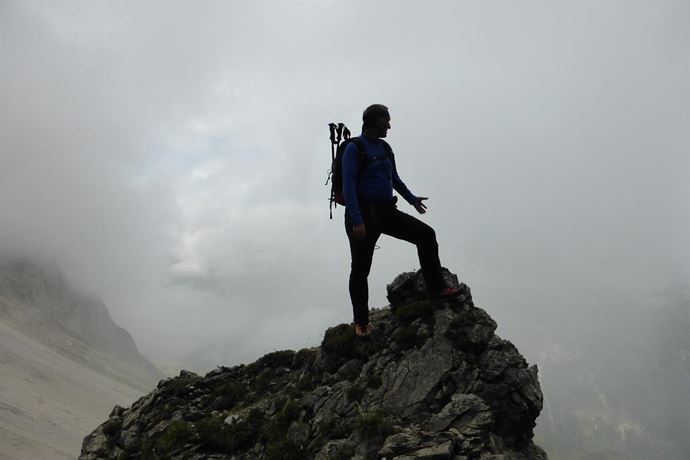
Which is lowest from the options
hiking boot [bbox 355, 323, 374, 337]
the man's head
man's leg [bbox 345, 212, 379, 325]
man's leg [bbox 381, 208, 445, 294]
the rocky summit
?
the rocky summit

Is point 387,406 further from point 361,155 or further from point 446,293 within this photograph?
point 361,155

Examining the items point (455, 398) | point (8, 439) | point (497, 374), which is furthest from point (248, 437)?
point (8, 439)

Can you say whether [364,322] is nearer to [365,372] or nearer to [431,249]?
[365,372]

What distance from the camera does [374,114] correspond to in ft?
43.3

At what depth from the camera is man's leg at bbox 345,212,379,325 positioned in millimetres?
13266

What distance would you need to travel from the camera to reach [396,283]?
1667 cm

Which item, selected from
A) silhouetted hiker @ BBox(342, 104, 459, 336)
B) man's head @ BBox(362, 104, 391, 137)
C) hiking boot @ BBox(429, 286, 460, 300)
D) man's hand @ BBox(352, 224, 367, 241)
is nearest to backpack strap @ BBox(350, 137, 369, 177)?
silhouetted hiker @ BBox(342, 104, 459, 336)

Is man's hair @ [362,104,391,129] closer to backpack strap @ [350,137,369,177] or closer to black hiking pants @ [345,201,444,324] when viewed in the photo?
backpack strap @ [350,137,369,177]

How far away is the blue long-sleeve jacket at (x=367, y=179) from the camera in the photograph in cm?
1258

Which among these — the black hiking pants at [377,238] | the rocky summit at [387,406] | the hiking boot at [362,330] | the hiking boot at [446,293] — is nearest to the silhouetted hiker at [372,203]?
the black hiking pants at [377,238]

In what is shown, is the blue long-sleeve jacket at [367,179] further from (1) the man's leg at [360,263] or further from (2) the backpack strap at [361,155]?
(1) the man's leg at [360,263]

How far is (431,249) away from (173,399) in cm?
1163

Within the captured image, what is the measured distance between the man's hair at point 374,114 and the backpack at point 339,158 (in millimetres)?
634

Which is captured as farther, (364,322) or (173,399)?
(173,399)
